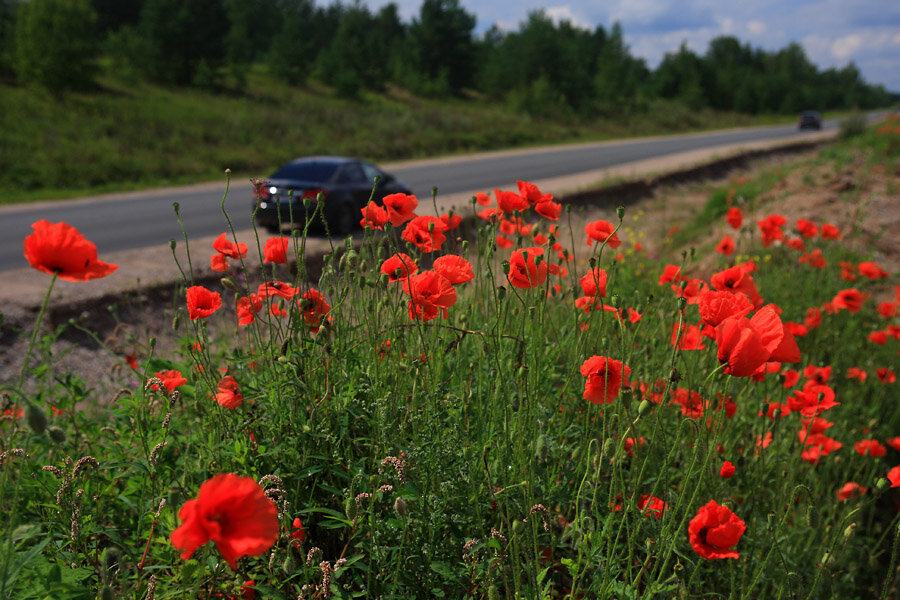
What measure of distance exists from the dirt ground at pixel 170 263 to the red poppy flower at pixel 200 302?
461mm

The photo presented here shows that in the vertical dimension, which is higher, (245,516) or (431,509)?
(245,516)

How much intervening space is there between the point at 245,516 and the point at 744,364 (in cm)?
103

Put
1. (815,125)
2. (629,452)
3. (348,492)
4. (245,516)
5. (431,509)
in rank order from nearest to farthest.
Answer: (245,516), (348,492), (431,509), (629,452), (815,125)

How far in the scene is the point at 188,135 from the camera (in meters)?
19.0

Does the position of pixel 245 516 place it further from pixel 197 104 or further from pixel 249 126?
pixel 197 104

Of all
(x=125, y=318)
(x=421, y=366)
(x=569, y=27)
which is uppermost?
(x=569, y=27)

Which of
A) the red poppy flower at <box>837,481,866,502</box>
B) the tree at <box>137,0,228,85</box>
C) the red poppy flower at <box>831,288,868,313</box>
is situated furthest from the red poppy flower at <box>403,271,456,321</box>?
the tree at <box>137,0,228,85</box>

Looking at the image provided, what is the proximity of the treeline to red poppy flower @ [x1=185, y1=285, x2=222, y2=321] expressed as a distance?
23655 millimetres

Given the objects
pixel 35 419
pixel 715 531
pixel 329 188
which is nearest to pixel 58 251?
pixel 35 419

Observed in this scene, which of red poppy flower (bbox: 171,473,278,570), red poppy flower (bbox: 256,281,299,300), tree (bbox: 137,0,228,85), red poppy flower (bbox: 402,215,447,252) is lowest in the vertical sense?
red poppy flower (bbox: 171,473,278,570)

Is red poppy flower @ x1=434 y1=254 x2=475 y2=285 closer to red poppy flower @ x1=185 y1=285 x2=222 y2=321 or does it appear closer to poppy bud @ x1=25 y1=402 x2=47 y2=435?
red poppy flower @ x1=185 y1=285 x2=222 y2=321

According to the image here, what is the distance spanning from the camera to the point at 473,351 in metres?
2.67

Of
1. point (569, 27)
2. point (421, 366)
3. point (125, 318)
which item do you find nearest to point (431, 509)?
point (421, 366)

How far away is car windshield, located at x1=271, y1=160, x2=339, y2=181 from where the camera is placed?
926cm
